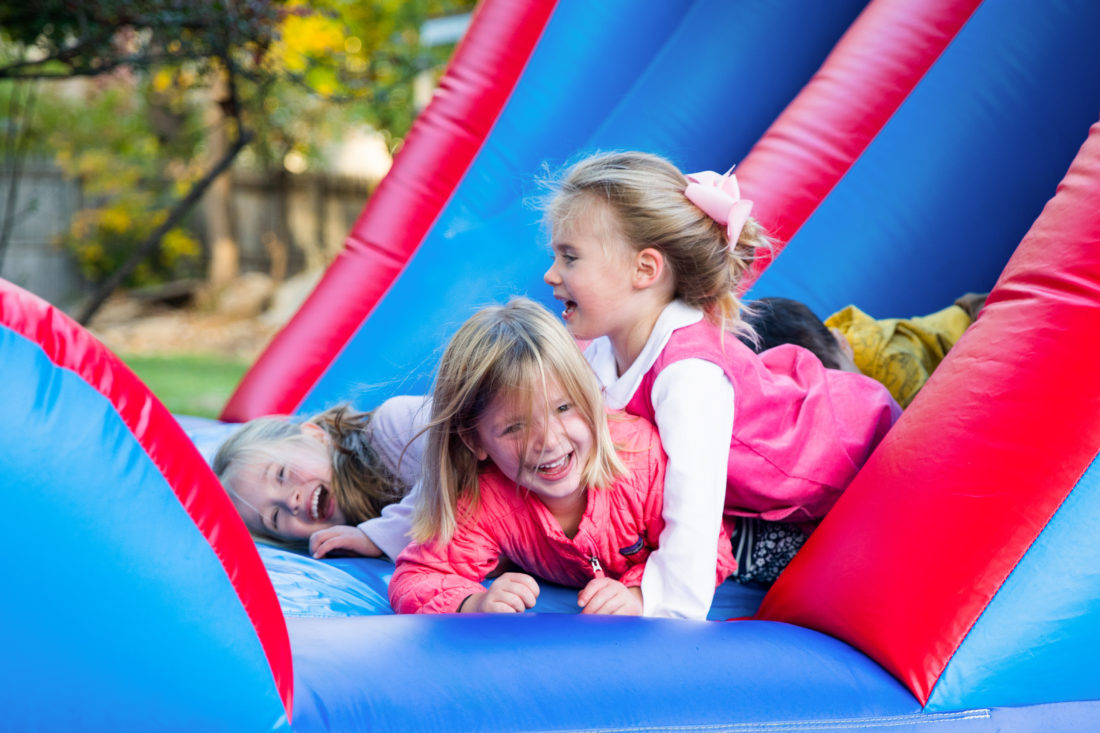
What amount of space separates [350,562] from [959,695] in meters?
1.04

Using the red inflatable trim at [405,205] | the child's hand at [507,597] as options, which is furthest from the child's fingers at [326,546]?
the red inflatable trim at [405,205]

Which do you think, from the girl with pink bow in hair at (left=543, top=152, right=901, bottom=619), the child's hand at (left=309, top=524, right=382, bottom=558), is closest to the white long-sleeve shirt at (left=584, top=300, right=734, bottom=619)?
the girl with pink bow in hair at (left=543, top=152, right=901, bottom=619)

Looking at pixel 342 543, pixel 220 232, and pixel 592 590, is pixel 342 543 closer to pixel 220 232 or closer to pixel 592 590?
pixel 592 590

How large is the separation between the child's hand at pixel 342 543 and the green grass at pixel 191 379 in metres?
2.88

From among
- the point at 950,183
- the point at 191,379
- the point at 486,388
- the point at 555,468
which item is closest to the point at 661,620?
the point at 555,468

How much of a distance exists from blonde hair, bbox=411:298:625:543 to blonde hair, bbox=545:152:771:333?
22 centimetres

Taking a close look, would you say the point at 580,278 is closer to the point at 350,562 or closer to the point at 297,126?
the point at 350,562

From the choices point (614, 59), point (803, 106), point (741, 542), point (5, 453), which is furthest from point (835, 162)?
point (5, 453)

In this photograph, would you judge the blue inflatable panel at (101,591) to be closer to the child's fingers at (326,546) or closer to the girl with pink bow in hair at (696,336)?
the girl with pink bow in hair at (696,336)

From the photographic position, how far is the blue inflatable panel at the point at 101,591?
3.40 ft

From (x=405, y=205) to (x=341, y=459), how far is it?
3.51ft

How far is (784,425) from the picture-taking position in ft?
5.64

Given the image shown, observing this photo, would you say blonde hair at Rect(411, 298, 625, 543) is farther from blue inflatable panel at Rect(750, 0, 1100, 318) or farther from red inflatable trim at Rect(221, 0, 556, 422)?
red inflatable trim at Rect(221, 0, 556, 422)

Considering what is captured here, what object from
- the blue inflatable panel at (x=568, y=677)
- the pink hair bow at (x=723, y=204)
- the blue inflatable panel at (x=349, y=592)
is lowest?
the blue inflatable panel at (x=349, y=592)
